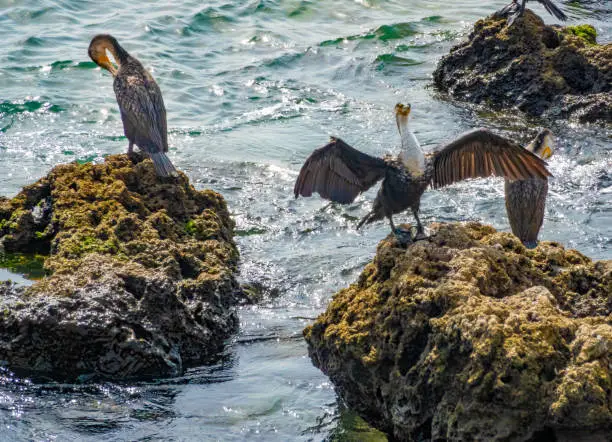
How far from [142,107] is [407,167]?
2930mm

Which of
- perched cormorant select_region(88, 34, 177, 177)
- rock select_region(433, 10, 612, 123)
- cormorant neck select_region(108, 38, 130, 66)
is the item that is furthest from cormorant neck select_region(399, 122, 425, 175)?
rock select_region(433, 10, 612, 123)

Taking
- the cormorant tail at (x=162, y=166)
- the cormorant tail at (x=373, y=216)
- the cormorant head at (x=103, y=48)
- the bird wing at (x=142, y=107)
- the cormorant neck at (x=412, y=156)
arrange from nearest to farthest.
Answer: the cormorant neck at (x=412, y=156), the cormorant tail at (x=373, y=216), the cormorant tail at (x=162, y=166), the bird wing at (x=142, y=107), the cormorant head at (x=103, y=48)

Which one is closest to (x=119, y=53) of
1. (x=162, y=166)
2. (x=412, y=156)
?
(x=162, y=166)

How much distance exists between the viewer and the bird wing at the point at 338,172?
5828mm

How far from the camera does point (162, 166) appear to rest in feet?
23.2

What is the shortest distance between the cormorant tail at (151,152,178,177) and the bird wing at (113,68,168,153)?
217mm

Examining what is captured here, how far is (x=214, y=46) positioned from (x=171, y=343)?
1020 cm

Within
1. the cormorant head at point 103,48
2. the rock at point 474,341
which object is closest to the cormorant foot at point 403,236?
the rock at point 474,341

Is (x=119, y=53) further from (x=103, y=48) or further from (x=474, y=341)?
(x=474, y=341)

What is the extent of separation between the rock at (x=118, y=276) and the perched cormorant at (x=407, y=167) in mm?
1038

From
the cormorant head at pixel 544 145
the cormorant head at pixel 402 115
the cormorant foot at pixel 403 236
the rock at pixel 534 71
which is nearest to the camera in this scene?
the cormorant foot at pixel 403 236

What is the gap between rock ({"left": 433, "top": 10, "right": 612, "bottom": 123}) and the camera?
35.3 feet

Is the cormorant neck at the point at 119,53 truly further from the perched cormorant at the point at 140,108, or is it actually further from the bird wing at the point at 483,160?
the bird wing at the point at 483,160

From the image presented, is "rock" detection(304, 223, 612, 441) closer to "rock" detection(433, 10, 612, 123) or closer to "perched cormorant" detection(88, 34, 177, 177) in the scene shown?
"perched cormorant" detection(88, 34, 177, 177)
